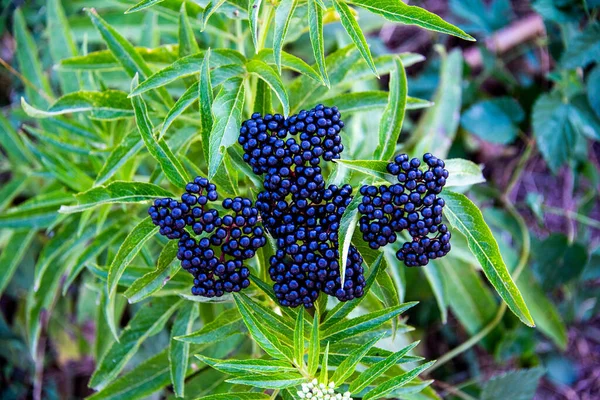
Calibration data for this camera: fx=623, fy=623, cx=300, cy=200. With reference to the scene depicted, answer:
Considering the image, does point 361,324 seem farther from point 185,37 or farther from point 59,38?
point 59,38

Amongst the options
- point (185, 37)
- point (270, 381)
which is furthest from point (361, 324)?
point (185, 37)

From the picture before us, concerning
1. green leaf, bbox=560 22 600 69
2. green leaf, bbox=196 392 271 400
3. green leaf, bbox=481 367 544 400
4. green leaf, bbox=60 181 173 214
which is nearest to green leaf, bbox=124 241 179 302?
green leaf, bbox=60 181 173 214

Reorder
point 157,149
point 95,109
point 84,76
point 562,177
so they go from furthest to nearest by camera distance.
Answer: point 562,177, point 84,76, point 95,109, point 157,149

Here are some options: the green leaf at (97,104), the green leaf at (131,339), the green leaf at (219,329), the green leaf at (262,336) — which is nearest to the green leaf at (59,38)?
the green leaf at (97,104)

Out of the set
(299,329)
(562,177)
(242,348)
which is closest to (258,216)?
(299,329)

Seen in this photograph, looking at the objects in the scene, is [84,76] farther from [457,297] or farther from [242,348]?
[457,297]

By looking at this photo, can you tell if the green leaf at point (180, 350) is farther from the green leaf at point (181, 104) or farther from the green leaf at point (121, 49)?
the green leaf at point (121, 49)
